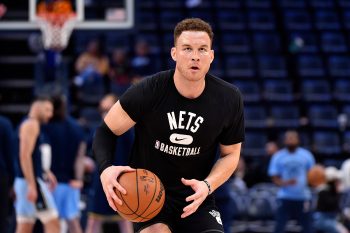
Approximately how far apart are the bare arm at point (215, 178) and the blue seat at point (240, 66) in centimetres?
1169

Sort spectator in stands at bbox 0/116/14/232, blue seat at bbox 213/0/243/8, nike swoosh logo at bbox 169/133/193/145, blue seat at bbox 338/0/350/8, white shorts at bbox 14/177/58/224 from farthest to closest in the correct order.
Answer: blue seat at bbox 338/0/350/8
blue seat at bbox 213/0/243/8
white shorts at bbox 14/177/58/224
spectator in stands at bbox 0/116/14/232
nike swoosh logo at bbox 169/133/193/145

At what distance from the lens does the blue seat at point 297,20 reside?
17234 mm

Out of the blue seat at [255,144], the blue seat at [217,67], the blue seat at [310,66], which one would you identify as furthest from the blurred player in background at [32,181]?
the blue seat at [310,66]

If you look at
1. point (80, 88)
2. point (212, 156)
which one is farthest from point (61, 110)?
point (80, 88)

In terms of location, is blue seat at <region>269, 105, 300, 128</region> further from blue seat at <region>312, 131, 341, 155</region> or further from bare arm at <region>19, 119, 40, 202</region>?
bare arm at <region>19, 119, 40, 202</region>

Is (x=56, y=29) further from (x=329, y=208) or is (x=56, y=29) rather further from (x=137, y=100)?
(x=137, y=100)

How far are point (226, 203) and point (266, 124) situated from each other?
7423 mm

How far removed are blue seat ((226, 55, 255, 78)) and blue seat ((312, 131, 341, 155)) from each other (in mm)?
2092

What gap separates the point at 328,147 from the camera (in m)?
14.7

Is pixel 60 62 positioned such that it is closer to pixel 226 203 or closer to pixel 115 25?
pixel 115 25

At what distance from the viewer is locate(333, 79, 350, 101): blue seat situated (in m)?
15.5

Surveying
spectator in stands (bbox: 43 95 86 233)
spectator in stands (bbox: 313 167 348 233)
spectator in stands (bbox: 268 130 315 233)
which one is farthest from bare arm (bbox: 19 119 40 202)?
spectator in stands (bbox: 313 167 348 233)

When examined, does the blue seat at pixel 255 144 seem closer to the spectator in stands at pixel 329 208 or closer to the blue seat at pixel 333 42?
the blue seat at pixel 333 42

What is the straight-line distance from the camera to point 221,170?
4094mm
